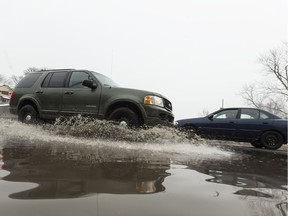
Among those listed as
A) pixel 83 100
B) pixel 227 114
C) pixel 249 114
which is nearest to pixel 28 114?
pixel 83 100

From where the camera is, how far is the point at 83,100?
6.47 m

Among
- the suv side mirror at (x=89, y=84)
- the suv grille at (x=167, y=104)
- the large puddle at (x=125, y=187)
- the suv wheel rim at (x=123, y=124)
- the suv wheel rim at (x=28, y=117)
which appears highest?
the suv side mirror at (x=89, y=84)

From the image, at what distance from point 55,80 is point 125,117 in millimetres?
2573

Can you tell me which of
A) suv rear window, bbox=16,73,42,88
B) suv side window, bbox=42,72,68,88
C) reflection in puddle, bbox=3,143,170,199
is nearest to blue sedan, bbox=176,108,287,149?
suv side window, bbox=42,72,68,88

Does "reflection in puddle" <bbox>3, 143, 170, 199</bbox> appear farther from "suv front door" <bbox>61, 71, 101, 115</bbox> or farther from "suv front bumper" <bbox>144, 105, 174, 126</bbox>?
"suv front door" <bbox>61, 71, 101, 115</bbox>

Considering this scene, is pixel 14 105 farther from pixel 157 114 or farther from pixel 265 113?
pixel 265 113

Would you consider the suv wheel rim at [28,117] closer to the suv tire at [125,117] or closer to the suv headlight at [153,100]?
the suv tire at [125,117]

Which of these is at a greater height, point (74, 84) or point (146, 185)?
point (74, 84)

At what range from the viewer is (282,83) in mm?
35625

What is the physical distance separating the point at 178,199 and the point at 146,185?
1.32 feet

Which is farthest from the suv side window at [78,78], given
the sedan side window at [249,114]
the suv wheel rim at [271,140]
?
the suv wheel rim at [271,140]

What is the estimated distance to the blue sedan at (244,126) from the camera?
8727mm

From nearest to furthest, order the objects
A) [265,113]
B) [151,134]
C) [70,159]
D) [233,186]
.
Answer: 1. [233,186]
2. [70,159]
3. [151,134]
4. [265,113]

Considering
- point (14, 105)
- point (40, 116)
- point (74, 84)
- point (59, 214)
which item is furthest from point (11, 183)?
point (14, 105)
